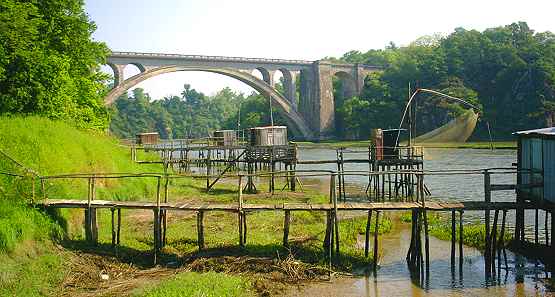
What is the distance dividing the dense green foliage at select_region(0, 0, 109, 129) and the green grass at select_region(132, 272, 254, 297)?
11641mm

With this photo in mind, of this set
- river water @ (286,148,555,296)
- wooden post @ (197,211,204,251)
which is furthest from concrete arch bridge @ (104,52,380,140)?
river water @ (286,148,555,296)

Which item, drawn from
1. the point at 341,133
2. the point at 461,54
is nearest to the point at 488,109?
the point at 461,54

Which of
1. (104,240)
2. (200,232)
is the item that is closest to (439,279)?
(200,232)

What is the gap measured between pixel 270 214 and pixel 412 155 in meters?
7.21

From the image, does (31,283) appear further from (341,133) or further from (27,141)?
(341,133)

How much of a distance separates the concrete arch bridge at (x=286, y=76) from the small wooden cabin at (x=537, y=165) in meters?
51.6

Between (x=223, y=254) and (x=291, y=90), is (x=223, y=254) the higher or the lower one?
the lower one

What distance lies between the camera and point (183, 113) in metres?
140

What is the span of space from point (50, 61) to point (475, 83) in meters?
68.3

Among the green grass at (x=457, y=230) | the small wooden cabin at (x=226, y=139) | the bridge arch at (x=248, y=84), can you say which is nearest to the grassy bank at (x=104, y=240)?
the green grass at (x=457, y=230)

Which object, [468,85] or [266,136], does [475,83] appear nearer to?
[468,85]

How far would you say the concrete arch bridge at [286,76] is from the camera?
6125 centimetres

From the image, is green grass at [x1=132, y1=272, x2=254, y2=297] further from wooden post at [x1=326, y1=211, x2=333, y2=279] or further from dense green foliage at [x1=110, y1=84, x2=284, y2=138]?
dense green foliage at [x1=110, y1=84, x2=284, y2=138]

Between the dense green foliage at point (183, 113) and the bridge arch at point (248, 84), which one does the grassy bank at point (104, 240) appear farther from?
the dense green foliage at point (183, 113)
